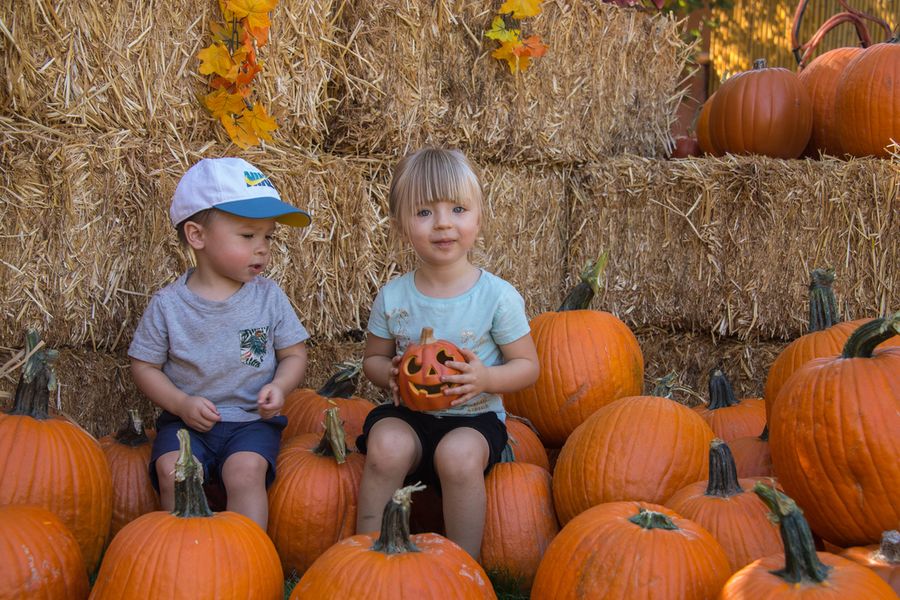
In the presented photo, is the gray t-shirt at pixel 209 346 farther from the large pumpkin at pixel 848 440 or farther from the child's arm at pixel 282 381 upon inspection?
the large pumpkin at pixel 848 440

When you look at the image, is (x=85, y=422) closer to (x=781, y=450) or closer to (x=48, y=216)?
(x=48, y=216)

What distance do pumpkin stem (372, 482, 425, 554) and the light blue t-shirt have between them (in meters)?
0.76

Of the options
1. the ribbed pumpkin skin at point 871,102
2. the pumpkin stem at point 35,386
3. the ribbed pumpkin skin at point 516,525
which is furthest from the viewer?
the ribbed pumpkin skin at point 871,102

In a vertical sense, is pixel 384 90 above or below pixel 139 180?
above

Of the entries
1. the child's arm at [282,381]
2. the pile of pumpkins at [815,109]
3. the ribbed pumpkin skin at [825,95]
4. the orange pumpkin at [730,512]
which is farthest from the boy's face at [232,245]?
the ribbed pumpkin skin at [825,95]

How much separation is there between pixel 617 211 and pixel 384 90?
51.7 inches

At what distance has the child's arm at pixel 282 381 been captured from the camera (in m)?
2.73

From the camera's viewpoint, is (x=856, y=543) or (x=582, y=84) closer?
(x=856, y=543)

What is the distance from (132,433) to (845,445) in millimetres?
2017

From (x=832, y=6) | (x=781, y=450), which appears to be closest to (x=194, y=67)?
(x=781, y=450)

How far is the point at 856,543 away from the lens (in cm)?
219

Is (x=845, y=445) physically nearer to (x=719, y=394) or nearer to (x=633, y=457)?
(x=633, y=457)

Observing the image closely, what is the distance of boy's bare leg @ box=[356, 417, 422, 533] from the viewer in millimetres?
2553

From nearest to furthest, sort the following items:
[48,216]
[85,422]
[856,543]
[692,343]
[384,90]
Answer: [856,543]
[48,216]
[85,422]
[384,90]
[692,343]
